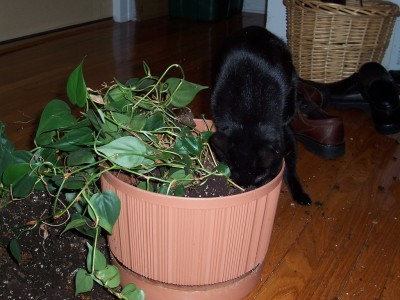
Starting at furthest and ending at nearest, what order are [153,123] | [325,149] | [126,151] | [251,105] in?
1. [325,149]
2. [251,105]
3. [153,123]
4. [126,151]

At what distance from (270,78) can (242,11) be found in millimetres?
3726

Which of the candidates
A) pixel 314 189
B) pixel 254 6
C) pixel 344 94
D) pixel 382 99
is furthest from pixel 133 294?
pixel 254 6

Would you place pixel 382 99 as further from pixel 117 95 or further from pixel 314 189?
pixel 117 95

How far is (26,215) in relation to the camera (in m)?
1.08

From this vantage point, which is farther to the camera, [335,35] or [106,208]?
[335,35]

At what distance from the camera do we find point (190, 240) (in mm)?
785

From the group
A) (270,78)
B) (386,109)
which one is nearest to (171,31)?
(386,109)

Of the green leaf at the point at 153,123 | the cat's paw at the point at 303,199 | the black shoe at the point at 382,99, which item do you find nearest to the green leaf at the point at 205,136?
the green leaf at the point at 153,123

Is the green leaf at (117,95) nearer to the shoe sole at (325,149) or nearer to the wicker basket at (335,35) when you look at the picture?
the shoe sole at (325,149)

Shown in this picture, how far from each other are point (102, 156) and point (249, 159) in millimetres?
411

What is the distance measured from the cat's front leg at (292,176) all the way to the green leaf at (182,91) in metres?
0.51

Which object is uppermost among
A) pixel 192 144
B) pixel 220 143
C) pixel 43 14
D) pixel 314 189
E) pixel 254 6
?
pixel 192 144

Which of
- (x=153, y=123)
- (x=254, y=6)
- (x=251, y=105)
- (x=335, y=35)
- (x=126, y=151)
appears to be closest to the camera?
(x=126, y=151)

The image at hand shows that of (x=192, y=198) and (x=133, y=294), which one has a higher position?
(x=192, y=198)
